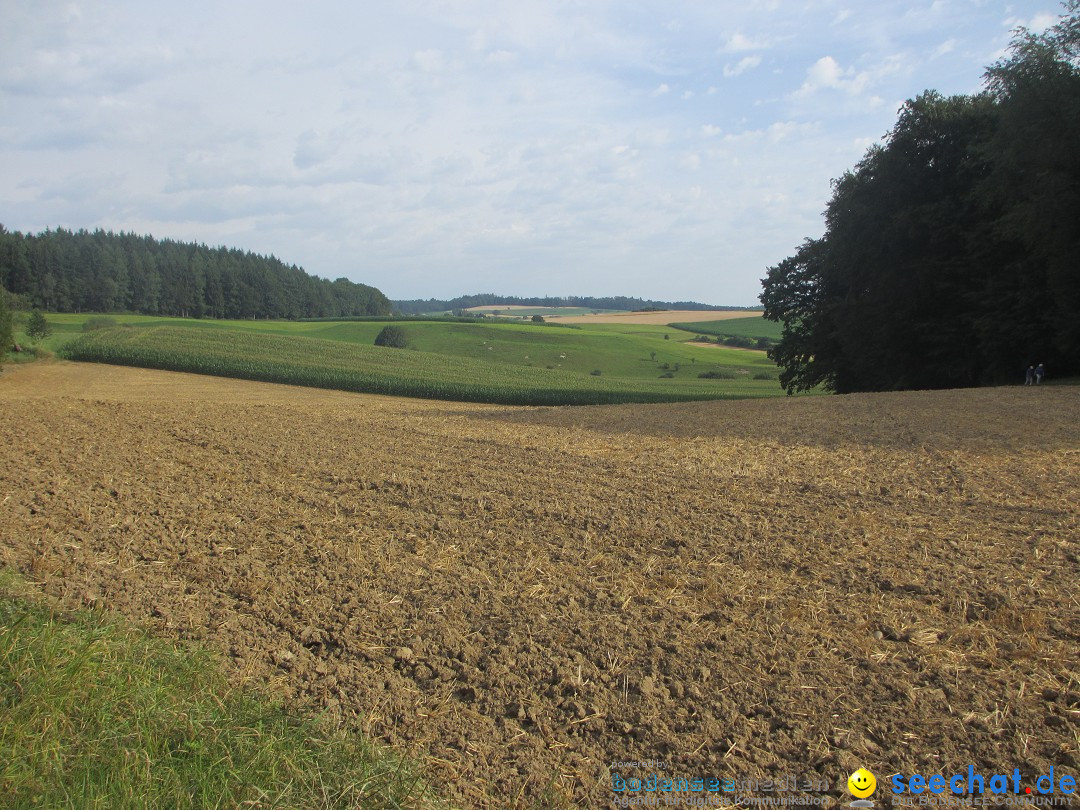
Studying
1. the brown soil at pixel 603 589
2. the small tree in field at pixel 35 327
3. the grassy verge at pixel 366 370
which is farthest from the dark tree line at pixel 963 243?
the small tree in field at pixel 35 327

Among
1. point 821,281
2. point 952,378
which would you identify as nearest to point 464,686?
point 952,378

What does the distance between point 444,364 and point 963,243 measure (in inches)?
1136

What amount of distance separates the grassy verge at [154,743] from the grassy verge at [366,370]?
32.1m

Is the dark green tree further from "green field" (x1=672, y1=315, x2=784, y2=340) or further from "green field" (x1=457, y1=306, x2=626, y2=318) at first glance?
"green field" (x1=457, y1=306, x2=626, y2=318)

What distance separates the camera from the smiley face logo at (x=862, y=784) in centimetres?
322

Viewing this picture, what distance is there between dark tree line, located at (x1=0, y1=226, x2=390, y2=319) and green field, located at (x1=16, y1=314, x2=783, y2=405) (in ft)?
55.4

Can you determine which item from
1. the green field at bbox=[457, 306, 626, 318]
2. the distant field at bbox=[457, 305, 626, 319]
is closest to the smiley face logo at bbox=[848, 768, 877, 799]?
the green field at bbox=[457, 306, 626, 318]

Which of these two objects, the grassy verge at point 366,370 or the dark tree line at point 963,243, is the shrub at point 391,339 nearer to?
the grassy verge at point 366,370

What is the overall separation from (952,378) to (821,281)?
26.1 ft

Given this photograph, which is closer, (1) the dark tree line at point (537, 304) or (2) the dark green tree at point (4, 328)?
(2) the dark green tree at point (4, 328)

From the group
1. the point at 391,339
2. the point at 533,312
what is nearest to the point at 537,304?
the point at 533,312

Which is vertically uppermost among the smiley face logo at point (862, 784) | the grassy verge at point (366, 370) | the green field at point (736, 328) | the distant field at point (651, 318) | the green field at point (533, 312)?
the green field at point (533, 312)

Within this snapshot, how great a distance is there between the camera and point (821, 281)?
3581cm

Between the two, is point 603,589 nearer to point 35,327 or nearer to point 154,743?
point 154,743
